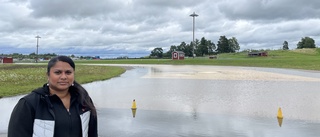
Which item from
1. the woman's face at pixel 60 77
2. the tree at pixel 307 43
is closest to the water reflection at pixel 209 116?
the woman's face at pixel 60 77

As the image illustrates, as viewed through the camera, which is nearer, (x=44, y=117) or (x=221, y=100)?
(x=44, y=117)

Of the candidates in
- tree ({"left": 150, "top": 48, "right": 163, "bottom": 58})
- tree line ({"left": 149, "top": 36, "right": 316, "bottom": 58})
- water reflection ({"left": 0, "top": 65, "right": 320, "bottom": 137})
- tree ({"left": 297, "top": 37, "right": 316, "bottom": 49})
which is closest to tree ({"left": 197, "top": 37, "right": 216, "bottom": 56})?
tree line ({"left": 149, "top": 36, "right": 316, "bottom": 58})

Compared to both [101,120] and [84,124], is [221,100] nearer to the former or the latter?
[101,120]

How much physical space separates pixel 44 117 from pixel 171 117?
6.71 metres

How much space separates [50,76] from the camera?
256 cm

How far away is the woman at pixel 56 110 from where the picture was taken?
2.30 m

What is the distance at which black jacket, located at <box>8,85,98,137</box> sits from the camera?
229 centimetres

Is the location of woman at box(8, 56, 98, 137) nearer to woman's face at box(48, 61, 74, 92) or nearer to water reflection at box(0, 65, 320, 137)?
woman's face at box(48, 61, 74, 92)

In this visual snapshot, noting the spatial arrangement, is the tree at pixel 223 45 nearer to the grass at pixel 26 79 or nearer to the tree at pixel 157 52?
the tree at pixel 157 52

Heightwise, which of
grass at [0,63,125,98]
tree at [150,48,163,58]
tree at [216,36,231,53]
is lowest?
grass at [0,63,125,98]

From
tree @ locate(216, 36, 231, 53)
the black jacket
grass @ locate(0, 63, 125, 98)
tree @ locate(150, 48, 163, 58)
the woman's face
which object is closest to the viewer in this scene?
the black jacket

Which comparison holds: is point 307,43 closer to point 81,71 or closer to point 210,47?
point 210,47

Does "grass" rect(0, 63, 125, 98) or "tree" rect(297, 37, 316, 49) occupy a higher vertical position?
"tree" rect(297, 37, 316, 49)

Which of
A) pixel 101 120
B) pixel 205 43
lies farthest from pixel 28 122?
pixel 205 43
